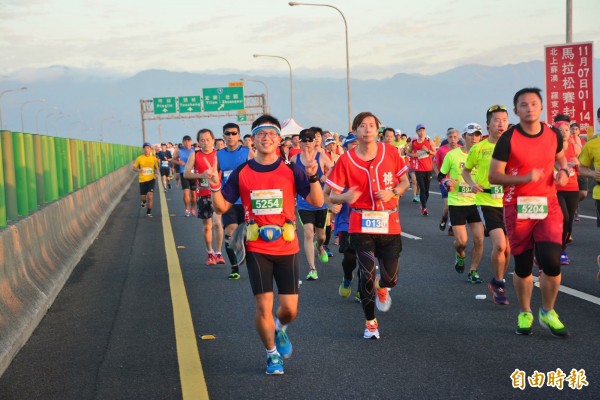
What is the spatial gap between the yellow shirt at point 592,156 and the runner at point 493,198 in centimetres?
105

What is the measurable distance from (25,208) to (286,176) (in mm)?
4620

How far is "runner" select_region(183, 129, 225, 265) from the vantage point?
12.4 metres

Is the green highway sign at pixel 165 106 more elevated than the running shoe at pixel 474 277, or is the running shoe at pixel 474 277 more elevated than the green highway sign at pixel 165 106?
the green highway sign at pixel 165 106

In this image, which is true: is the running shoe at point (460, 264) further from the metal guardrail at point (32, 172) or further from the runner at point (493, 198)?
the metal guardrail at point (32, 172)

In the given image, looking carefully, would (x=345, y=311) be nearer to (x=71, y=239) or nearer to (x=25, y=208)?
(x=25, y=208)

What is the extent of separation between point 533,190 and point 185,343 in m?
3.12

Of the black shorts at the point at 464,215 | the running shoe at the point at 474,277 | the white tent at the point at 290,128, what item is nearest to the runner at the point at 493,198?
the black shorts at the point at 464,215

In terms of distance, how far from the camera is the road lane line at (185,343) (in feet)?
18.8

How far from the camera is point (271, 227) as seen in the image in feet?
20.4

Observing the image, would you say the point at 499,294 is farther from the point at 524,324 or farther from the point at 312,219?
the point at 312,219

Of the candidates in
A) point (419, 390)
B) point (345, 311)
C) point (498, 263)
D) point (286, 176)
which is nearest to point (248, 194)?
point (286, 176)

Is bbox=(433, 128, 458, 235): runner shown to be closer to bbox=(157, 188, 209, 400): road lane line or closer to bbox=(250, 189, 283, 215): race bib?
bbox=(157, 188, 209, 400): road lane line

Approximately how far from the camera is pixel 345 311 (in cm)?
849

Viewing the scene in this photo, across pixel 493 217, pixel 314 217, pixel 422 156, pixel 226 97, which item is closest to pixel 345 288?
pixel 493 217
